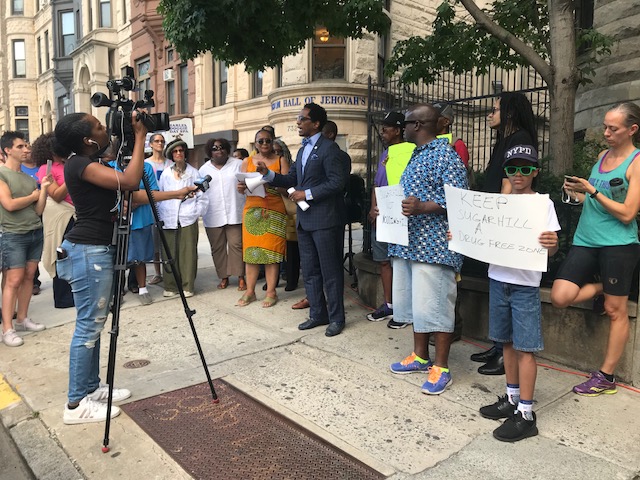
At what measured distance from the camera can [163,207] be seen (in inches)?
254

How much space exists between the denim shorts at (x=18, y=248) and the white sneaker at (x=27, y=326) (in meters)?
0.69

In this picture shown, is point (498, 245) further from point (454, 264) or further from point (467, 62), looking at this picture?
point (467, 62)

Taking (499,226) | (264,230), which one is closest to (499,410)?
(499,226)

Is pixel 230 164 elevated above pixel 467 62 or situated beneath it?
situated beneath

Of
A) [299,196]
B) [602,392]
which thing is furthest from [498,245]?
[299,196]

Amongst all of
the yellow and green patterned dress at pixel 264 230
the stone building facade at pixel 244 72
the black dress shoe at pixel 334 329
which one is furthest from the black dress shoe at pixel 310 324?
the stone building facade at pixel 244 72

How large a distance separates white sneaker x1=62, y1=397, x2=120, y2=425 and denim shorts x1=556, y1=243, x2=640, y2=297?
3164mm

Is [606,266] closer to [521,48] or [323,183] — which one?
[323,183]

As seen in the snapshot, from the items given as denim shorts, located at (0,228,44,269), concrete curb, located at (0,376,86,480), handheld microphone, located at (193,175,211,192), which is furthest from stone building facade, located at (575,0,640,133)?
concrete curb, located at (0,376,86,480)

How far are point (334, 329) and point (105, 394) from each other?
2.10m

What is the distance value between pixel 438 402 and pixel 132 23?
2231cm

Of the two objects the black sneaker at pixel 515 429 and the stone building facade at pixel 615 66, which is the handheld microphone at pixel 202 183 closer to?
the black sneaker at pixel 515 429

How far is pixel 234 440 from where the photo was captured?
3.13 meters

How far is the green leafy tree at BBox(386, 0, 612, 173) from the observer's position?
4891 millimetres
